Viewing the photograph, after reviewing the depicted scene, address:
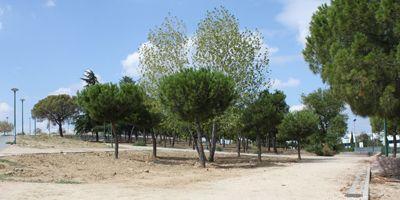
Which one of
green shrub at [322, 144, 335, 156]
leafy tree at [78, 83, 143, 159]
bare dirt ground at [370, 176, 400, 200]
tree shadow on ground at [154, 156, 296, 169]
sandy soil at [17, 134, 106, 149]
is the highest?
leafy tree at [78, 83, 143, 159]

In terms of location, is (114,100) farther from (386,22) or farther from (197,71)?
(386,22)

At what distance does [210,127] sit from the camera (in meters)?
40.1

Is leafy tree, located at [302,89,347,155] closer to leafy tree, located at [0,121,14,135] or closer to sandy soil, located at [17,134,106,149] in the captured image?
sandy soil, located at [17,134,106,149]

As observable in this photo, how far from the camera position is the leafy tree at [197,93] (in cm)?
2942

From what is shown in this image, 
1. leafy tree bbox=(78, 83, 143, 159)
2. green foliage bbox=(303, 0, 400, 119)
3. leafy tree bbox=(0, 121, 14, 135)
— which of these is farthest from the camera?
leafy tree bbox=(0, 121, 14, 135)

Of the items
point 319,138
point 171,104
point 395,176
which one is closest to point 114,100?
point 171,104

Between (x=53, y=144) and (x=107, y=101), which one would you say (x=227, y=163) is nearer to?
(x=107, y=101)

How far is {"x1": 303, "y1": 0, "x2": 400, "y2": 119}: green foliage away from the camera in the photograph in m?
19.1

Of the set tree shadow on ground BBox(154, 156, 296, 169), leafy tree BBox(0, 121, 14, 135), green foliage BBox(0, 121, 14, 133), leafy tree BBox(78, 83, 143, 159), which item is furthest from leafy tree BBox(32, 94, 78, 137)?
leafy tree BBox(78, 83, 143, 159)

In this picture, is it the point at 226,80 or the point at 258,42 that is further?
the point at 258,42

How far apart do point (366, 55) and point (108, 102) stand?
20.2m

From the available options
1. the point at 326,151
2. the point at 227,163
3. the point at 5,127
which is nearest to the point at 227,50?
the point at 227,163

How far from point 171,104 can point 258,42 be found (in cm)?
1104

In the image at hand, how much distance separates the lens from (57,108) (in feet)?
319
